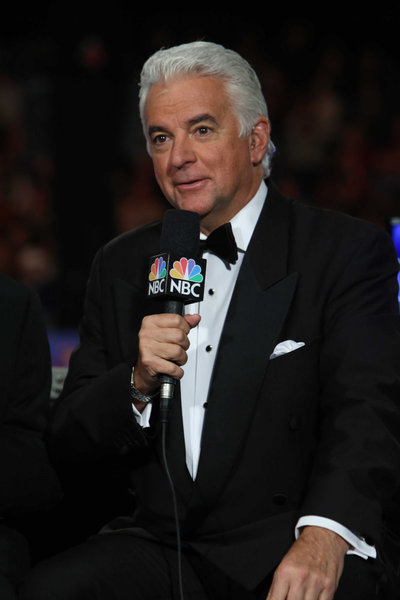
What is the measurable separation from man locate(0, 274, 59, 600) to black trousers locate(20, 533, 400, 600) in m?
0.13

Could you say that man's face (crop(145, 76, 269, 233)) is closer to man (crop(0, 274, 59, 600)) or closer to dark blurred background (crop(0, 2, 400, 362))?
man (crop(0, 274, 59, 600))

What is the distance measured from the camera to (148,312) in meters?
1.72

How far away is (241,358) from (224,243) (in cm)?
26

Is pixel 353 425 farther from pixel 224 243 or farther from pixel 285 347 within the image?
pixel 224 243

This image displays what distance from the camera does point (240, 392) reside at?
1526mm

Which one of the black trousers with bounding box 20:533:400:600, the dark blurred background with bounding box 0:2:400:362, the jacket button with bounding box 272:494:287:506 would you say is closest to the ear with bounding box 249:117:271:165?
the jacket button with bounding box 272:494:287:506

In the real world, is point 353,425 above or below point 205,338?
below

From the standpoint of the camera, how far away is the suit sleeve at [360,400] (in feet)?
4.45

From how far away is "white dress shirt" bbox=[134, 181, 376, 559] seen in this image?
1.58 meters

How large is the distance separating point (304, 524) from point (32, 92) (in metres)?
3.77

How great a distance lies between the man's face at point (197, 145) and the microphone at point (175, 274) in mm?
324

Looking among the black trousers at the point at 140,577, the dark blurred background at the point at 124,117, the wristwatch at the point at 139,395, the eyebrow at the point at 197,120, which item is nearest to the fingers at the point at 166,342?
the wristwatch at the point at 139,395

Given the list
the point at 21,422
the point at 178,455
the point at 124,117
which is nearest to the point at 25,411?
the point at 21,422

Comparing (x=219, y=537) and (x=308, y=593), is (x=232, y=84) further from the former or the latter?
(x=308, y=593)
